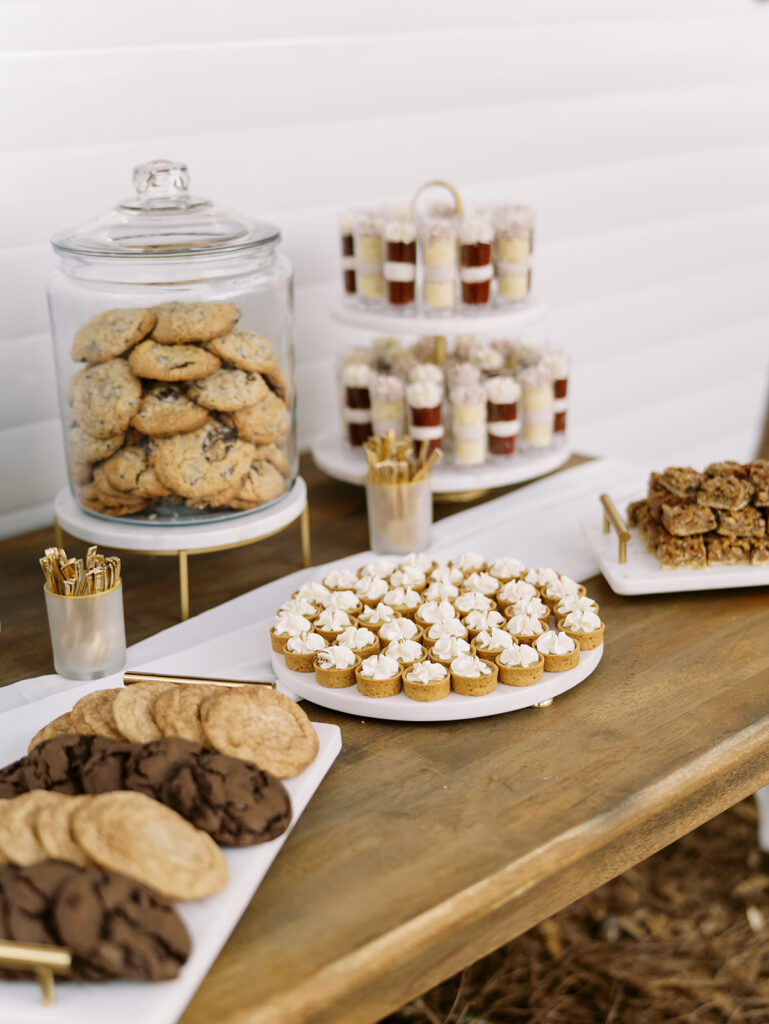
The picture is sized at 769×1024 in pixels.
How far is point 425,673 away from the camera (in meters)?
1.11

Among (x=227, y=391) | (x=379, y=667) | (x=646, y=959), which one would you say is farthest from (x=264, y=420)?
(x=646, y=959)

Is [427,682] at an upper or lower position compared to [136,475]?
lower

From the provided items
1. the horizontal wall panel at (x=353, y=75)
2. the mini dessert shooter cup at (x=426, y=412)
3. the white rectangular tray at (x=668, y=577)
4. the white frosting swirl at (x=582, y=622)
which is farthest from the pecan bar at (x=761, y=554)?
the horizontal wall panel at (x=353, y=75)

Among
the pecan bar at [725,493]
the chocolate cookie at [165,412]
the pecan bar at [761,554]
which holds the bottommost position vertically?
the pecan bar at [761,554]

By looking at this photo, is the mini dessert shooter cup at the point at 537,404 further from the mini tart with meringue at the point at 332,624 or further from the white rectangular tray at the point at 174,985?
the white rectangular tray at the point at 174,985

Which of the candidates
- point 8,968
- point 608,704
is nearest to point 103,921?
point 8,968

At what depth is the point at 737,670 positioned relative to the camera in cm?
121

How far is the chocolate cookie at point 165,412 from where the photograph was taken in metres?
1.31

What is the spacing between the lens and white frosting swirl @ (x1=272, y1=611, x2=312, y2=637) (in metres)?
1.20

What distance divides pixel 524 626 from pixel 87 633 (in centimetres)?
47

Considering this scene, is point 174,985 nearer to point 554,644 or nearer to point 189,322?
point 554,644

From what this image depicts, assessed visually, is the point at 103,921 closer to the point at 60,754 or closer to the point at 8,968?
the point at 8,968

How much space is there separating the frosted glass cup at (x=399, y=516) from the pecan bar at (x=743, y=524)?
15.6 inches

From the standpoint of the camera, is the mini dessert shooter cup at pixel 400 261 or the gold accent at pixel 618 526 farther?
the mini dessert shooter cup at pixel 400 261
